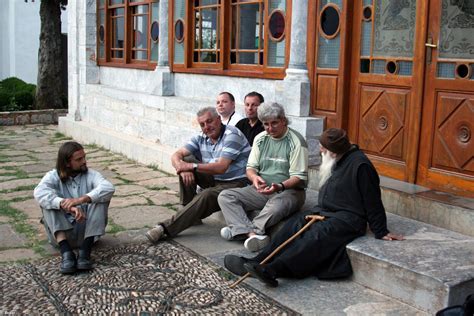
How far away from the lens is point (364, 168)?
453 centimetres

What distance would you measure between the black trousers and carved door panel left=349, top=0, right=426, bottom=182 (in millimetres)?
1585

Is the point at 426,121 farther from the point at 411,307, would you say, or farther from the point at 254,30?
the point at 254,30

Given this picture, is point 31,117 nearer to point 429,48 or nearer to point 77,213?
point 77,213

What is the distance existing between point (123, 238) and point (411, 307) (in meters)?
2.68

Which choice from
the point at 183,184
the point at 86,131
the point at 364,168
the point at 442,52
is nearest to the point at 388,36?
the point at 442,52

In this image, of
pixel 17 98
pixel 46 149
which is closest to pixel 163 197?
pixel 46 149

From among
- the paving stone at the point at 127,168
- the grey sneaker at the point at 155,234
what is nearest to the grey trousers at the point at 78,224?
the grey sneaker at the point at 155,234

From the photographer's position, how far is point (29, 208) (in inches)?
263

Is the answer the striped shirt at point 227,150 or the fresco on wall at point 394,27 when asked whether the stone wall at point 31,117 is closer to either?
the striped shirt at point 227,150

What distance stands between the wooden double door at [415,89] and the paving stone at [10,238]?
3.34 meters

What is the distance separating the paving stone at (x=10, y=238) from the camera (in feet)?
17.8

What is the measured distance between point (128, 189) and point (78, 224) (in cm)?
266

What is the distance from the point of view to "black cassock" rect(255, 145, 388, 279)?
4.44 metres

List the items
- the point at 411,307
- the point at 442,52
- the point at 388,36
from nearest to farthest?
the point at 411,307, the point at 442,52, the point at 388,36
